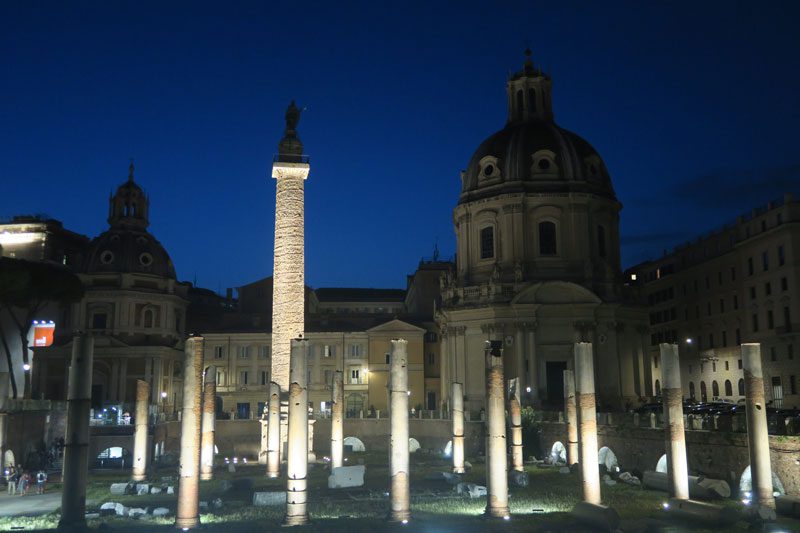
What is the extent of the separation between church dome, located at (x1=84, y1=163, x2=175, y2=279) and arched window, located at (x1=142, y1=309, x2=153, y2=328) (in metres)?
3.40

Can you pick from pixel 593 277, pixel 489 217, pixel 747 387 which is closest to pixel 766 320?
pixel 593 277

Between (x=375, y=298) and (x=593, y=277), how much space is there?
3843cm

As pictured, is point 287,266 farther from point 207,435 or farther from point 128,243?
point 128,243

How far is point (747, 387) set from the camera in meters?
25.0

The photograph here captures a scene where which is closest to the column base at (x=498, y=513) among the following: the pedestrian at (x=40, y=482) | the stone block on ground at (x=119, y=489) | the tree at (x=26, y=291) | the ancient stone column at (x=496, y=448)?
the ancient stone column at (x=496, y=448)

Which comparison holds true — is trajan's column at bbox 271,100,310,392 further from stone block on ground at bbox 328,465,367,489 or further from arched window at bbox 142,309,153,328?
arched window at bbox 142,309,153,328

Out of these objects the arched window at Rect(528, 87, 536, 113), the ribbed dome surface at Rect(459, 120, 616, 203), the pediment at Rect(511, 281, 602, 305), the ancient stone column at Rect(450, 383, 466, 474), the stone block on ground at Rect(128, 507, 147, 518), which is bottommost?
the stone block on ground at Rect(128, 507, 147, 518)

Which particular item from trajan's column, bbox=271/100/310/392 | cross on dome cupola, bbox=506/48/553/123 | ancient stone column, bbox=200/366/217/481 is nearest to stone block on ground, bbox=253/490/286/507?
ancient stone column, bbox=200/366/217/481

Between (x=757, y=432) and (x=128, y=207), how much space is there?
6138 centimetres

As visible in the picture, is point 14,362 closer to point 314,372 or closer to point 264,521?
point 314,372

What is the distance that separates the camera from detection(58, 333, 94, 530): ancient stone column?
2105cm

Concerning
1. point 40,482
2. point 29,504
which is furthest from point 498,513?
point 40,482

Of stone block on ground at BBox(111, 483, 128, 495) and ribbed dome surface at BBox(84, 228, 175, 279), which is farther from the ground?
ribbed dome surface at BBox(84, 228, 175, 279)

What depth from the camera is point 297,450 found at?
78.5ft
